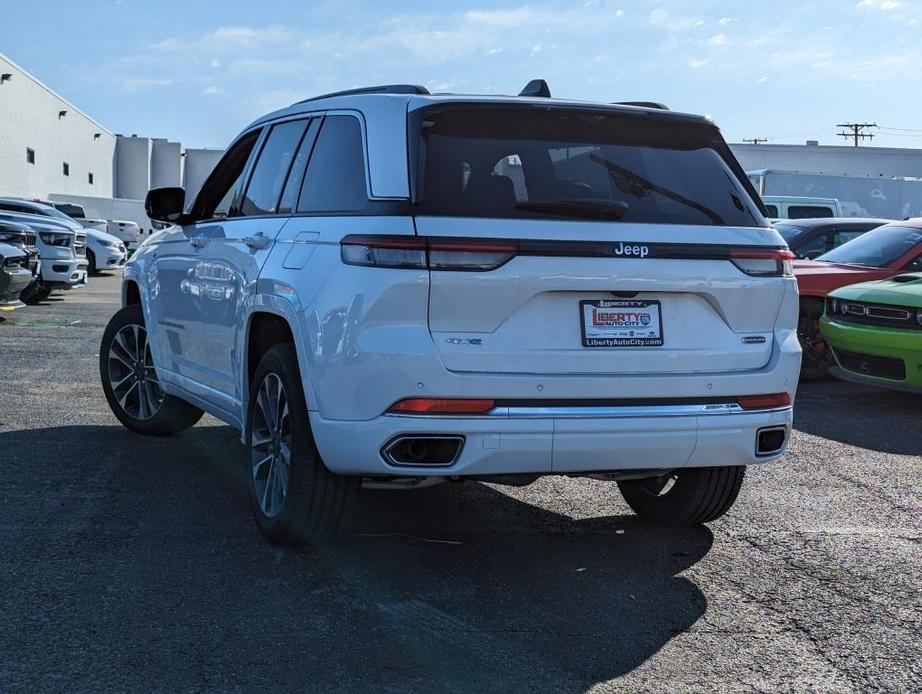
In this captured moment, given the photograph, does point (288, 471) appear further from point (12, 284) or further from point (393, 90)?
point (12, 284)

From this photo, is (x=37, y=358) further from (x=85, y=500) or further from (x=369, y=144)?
(x=369, y=144)

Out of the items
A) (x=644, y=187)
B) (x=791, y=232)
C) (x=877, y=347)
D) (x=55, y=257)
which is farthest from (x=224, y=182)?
(x=55, y=257)

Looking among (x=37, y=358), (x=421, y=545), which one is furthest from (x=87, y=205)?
(x=421, y=545)

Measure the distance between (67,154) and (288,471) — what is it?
51208 millimetres

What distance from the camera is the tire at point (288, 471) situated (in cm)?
473

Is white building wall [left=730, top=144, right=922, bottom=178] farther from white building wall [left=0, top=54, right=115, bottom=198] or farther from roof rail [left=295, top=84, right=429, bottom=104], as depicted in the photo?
roof rail [left=295, top=84, right=429, bottom=104]

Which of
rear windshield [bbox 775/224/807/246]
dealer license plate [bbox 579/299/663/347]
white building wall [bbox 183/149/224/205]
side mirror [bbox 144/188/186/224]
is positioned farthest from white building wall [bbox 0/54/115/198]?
dealer license plate [bbox 579/299/663/347]

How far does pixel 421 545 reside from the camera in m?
5.22

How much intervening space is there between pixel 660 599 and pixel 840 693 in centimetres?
100

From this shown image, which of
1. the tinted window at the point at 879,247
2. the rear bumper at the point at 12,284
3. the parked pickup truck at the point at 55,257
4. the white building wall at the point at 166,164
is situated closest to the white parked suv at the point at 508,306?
the tinted window at the point at 879,247

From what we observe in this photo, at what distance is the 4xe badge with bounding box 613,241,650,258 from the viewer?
4.48m

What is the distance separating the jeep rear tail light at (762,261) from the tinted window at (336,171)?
1.51 meters

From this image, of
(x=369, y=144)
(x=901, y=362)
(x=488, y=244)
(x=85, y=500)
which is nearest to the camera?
(x=488, y=244)

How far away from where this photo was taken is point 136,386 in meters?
7.73
